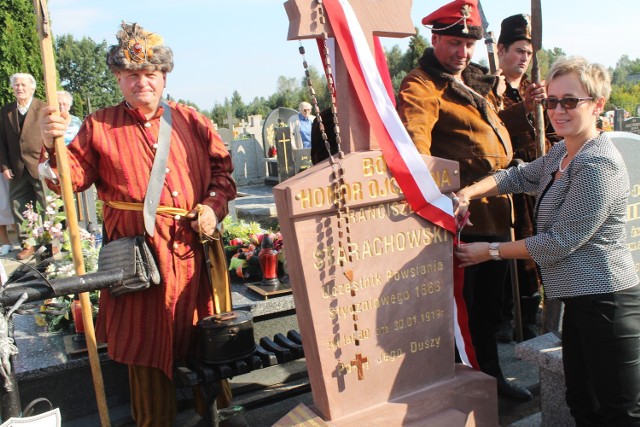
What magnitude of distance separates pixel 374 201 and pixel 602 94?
0.96m

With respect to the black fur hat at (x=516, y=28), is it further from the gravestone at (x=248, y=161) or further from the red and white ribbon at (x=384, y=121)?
the gravestone at (x=248, y=161)

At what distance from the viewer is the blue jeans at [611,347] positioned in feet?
7.72

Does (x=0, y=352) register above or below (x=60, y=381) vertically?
above

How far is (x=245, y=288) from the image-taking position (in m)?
4.33

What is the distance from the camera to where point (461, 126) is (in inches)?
129

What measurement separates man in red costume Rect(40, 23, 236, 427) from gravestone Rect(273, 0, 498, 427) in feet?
2.58

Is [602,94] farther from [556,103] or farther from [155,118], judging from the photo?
[155,118]

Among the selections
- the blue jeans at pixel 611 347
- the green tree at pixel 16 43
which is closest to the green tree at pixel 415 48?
A: the green tree at pixel 16 43

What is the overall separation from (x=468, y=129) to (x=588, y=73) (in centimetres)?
95

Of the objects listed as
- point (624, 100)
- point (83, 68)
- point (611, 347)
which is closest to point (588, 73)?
point (611, 347)

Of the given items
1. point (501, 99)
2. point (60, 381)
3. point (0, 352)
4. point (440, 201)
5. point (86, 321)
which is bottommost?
point (60, 381)

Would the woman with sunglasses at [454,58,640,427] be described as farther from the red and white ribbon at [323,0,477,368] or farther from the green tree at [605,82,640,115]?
the green tree at [605,82,640,115]

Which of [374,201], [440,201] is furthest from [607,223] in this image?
[374,201]

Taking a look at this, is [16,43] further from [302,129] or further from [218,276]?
[218,276]
